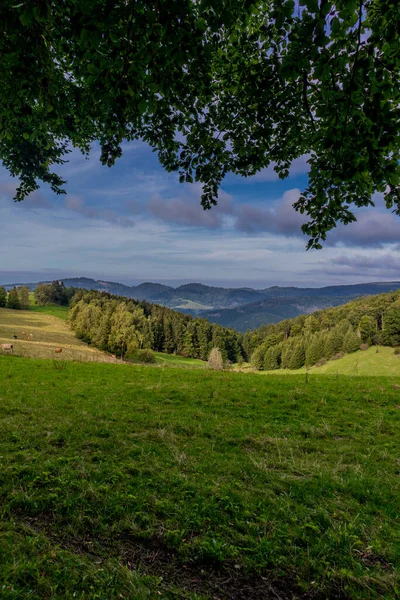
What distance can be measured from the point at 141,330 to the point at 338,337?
5801 centimetres

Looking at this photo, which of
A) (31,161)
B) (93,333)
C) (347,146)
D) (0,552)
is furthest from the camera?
(93,333)

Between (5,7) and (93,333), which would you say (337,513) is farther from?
(93,333)

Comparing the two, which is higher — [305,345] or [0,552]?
[0,552]

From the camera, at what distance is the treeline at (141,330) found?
65.1m

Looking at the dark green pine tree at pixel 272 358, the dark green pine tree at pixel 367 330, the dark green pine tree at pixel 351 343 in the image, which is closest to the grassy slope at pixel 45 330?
the dark green pine tree at pixel 272 358

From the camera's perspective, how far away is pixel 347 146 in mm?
3434

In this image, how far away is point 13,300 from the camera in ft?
299

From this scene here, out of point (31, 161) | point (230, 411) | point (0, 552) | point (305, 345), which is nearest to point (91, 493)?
point (0, 552)

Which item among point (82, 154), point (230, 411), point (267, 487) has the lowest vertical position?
point (230, 411)

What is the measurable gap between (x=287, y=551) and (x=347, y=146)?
479 cm

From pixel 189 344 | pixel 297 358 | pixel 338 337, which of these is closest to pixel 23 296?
pixel 189 344

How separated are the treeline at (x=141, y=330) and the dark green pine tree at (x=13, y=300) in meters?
15.7

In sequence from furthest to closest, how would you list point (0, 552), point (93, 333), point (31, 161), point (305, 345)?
1. point (305, 345)
2. point (93, 333)
3. point (31, 161)
4. point (0, 552)

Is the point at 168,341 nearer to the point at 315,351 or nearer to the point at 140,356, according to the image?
the point at 140,356
